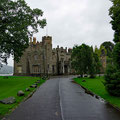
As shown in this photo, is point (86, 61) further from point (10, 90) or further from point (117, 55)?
point (10, 90)

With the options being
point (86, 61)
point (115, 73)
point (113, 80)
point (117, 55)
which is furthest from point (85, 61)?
point (113, 80)

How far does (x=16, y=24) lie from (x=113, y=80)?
53.8ft

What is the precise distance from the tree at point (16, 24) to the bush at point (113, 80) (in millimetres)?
14291

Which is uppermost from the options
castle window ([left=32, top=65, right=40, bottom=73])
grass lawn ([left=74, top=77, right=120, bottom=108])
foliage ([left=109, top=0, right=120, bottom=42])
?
foliage ([left=109, top=0, right=120, bottom=42])

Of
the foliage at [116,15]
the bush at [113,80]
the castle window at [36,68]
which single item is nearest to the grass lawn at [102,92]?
the bush at [113,80]

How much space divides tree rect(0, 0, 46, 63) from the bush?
14291mm

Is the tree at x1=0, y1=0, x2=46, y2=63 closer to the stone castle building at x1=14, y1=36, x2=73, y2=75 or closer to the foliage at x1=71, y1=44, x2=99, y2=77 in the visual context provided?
the foliage at x1=71, y1=44, x2=99, y2=77

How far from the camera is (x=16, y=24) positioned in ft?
75.6

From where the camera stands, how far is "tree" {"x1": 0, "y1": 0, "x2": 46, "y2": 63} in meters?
22.8

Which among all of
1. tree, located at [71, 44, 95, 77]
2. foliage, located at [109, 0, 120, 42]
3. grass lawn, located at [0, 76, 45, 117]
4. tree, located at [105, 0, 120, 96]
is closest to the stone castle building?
tree, located at [71, 44, 95, 77]

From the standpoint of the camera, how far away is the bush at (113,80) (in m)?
14.0

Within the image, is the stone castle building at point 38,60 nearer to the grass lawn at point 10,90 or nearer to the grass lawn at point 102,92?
the grass lawn at point 10,90

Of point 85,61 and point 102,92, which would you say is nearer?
point 102,92

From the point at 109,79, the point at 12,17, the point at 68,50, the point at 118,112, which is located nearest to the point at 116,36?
the point at 109,79
